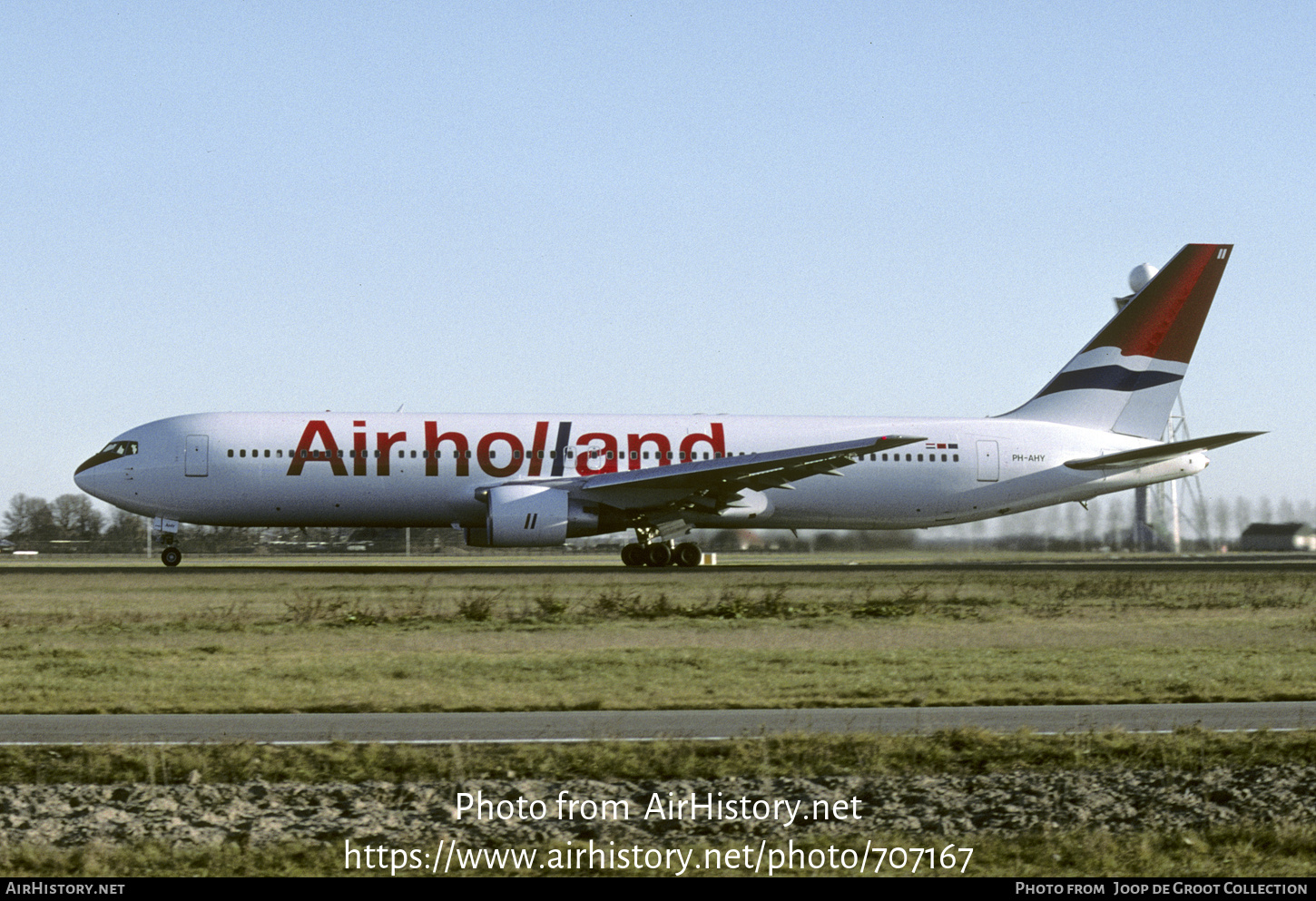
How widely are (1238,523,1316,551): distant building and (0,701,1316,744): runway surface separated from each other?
50246 millimetres

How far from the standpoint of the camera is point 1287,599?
27.7 meters

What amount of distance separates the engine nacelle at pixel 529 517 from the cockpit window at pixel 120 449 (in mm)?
9652

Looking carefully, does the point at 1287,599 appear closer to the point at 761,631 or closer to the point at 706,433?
the point at 761,631

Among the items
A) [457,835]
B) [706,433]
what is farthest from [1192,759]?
[706,433]

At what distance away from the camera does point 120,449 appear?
36.4 metres

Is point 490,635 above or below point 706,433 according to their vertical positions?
below

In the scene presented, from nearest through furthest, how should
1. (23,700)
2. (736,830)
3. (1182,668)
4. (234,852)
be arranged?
(234,852)
(736,830)
(23,700)
(1182,668)

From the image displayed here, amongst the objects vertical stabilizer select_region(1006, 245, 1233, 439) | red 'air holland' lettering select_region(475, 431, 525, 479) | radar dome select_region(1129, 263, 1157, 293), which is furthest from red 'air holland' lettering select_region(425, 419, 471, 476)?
radar dome select_region(1129, 263, 1157, 293)

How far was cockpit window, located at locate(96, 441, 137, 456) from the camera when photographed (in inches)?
1428

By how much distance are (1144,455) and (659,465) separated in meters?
14.1

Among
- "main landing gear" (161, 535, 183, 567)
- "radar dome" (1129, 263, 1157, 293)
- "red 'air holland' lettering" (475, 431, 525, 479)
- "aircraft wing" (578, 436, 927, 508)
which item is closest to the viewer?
"aircraft wing" (578, 436, 927, 508)

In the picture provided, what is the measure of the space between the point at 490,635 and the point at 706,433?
18.2 meters

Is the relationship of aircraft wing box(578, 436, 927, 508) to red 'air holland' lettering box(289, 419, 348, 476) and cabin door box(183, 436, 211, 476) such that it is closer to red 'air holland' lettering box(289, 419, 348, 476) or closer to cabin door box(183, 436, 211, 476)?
red 'air holland' lettering box(289, 419, 348, 476)

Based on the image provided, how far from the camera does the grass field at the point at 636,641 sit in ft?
47.1
